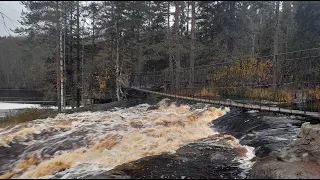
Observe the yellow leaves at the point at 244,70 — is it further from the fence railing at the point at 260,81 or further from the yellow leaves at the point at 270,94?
the yellow leaves at the point at 270,94

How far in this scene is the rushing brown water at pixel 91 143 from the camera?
5.59m

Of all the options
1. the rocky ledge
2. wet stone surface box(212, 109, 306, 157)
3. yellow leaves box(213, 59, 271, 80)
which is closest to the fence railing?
yellow leaves box(213, 59, 271, 80)

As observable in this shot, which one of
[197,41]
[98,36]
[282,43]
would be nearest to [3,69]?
[98,36]

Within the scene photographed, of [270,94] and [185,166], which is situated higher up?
[270,94]

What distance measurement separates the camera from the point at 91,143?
7082mm

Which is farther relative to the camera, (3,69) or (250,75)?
(3,69)

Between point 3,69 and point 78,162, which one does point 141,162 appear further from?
point 3,69

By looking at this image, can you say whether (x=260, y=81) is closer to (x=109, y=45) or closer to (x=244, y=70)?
(x=244, y=70)

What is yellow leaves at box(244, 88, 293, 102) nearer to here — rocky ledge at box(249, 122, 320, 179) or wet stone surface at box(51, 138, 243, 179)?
rocky ledge at box(249, 122, 320, 179)

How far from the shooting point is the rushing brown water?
559 cm

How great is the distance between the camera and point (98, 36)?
944 inches

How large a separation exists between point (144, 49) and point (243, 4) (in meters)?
18.0

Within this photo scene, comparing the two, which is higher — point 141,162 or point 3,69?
point 3,69

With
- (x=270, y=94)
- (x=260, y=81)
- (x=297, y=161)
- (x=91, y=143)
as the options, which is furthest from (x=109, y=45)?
(x=297, y=161)
